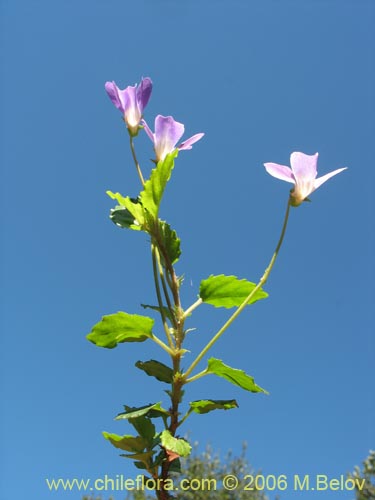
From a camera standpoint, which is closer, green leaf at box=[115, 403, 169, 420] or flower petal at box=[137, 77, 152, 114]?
green leaf at box=[115, 403, 169, 420]

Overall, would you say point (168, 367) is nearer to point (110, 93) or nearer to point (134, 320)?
point (134, 320)

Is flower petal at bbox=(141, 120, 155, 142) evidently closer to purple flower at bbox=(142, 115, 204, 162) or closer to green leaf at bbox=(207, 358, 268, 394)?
purple flower at bbox=(142, 115, 204, 162)

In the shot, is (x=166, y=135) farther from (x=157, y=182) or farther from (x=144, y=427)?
(x=144, y=427)

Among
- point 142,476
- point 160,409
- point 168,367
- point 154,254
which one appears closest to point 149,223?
point 154,254

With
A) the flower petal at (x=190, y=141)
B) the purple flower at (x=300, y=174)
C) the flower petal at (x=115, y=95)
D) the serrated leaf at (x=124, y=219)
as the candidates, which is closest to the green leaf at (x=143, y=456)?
the serrated leaf at (x=124, y=219)

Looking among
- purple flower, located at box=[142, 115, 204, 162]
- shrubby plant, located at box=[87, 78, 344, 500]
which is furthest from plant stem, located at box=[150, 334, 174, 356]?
purple flower, located at box=[142, 115, 204, 162]

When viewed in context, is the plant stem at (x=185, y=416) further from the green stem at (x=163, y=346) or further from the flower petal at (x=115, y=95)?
the flower petal at (x=115, y=95)
